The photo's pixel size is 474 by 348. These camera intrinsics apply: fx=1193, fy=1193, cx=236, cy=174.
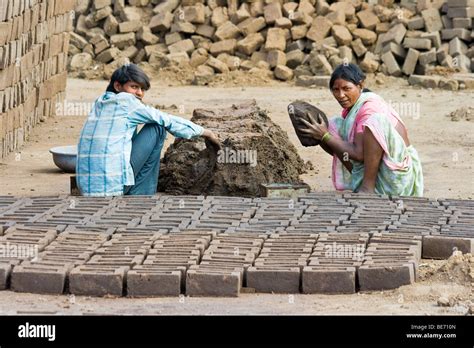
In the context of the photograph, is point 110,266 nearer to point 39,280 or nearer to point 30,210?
point 39,280

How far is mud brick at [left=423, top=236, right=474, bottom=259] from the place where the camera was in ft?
24.0

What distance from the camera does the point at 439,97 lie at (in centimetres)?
1609

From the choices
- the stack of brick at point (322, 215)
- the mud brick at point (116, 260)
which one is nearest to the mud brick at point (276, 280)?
the mud brick at point (116, 260)

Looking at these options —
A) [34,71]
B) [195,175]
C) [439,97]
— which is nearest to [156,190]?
[195,175]

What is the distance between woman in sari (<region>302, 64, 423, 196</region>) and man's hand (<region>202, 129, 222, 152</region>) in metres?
0.71

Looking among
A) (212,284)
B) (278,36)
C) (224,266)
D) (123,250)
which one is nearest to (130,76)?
(123,250)

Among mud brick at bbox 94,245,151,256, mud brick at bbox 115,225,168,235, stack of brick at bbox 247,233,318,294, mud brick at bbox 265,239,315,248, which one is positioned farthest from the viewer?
mud brick at bbox 115,225,168,235

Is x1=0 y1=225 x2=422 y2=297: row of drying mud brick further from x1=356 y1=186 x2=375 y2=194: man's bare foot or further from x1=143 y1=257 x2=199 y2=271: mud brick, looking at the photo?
x1=356 y1=186 x2=375 y2=194: man's bare foot

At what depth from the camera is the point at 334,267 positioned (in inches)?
266

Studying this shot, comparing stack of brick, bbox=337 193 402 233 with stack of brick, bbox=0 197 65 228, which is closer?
stack of brick, bbox=337 193 402 233

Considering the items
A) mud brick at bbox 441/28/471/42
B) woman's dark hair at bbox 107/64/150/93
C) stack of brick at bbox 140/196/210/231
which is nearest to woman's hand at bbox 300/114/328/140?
stack of brick at bbox 140/196/210/231

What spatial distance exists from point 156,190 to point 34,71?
3.81 m

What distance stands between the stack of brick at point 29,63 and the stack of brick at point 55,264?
4.10 meters

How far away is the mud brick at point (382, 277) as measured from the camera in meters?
6.68
